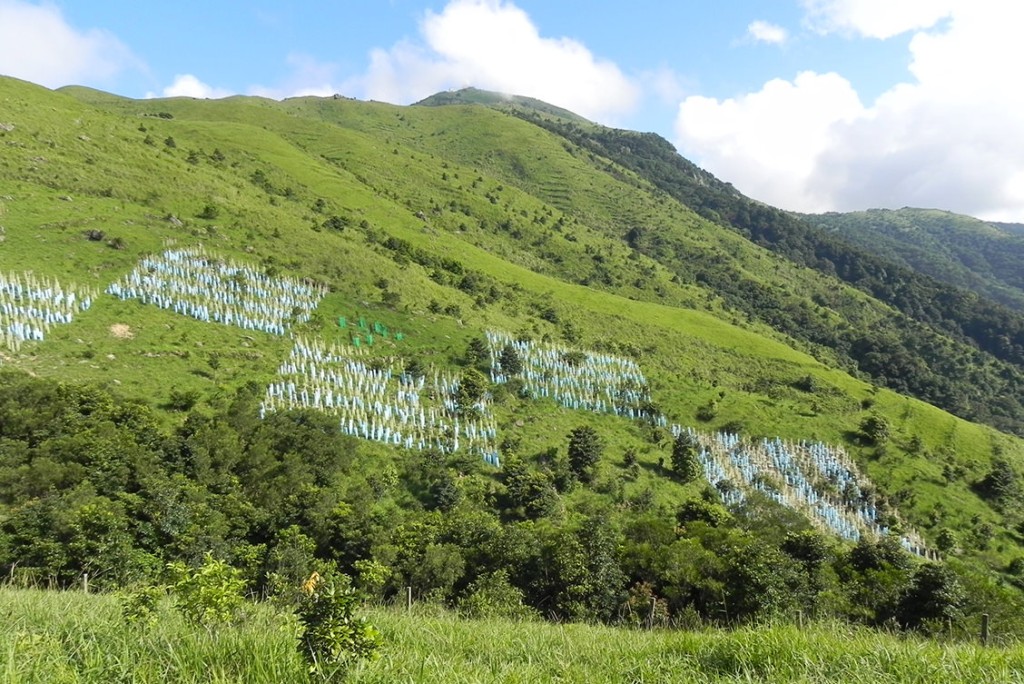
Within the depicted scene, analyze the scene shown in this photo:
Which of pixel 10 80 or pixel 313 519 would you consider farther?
pixel 10 80

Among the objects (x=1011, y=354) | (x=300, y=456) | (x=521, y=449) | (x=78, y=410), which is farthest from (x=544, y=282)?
(x=1011, y=354)

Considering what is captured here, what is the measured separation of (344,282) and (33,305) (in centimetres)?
3352

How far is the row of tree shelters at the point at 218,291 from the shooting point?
56188 mm

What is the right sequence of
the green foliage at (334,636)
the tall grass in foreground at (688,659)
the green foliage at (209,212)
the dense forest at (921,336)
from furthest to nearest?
the dense forest at (921,336) → the green foliage at (209,212) → the tall grass in foreground at (688,659) → the green foliage at (334,636)

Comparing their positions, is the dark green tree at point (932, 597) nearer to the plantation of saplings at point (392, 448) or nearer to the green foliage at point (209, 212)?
the plantation of saplings at point (392, 448)

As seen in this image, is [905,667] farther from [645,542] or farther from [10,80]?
[10,80]


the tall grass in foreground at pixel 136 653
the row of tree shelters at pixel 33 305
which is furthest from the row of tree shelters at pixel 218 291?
the tall grass in foreground at pixel 136 653

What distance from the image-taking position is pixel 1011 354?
167 metres

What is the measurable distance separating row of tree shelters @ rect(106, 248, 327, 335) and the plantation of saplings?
357 millimetres

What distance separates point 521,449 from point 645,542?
683 inches

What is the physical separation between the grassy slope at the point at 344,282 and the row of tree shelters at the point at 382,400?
3264mm

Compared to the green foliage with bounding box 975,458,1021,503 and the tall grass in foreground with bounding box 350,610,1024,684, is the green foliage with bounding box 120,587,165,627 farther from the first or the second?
the green foliage with bounding box 975,458,1021,503

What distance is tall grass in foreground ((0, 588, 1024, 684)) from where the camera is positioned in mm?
4430

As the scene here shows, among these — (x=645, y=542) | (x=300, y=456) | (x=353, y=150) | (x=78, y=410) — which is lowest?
(x=645, y=542)
